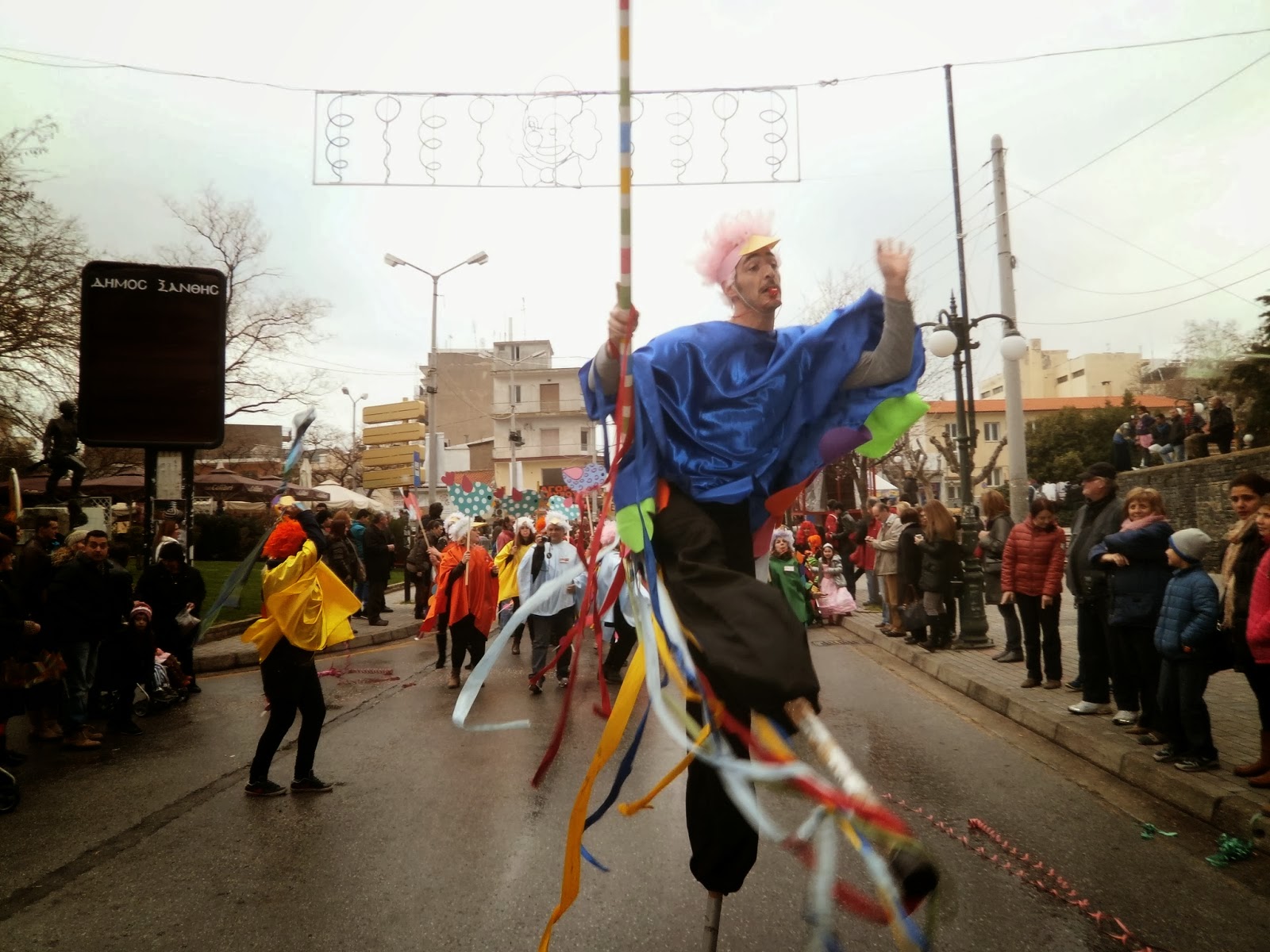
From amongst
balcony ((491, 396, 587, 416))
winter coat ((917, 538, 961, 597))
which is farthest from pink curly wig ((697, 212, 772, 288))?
balcony ((491, 396, 587, 416))

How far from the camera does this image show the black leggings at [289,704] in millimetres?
5391

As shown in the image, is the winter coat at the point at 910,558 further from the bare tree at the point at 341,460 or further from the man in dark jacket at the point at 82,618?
the bare tree at the point at 341,460

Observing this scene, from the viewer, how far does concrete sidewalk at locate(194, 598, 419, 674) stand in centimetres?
A: 1125

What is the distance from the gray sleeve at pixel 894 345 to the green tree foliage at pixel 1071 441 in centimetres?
4348

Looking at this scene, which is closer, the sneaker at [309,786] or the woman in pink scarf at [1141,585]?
the sneaker at [309,786]

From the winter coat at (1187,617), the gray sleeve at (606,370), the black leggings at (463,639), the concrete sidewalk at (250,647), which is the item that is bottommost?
the concrete sidewalk at (250,647)

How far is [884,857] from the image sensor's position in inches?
70.3

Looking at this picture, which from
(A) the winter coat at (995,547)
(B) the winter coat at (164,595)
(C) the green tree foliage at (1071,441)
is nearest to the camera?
(B) the winter coat at (164,595)

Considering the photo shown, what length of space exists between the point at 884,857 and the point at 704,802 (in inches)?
31.2

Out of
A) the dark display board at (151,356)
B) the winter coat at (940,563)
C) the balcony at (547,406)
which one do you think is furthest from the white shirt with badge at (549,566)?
the balcony at (547,406)

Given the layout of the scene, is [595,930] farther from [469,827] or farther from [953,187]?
[953,187]

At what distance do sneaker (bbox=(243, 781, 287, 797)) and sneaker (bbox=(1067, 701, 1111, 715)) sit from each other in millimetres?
5612

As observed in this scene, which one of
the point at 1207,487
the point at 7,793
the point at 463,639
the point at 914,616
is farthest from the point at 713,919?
the point at 1207,487

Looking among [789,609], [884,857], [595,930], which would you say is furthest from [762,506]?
[595,930]
